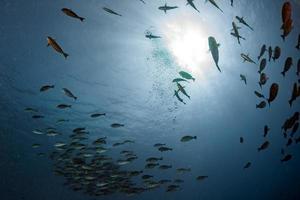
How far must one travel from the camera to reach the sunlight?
1480 centimetres

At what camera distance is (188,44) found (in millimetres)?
16156

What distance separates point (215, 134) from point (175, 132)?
23.8ft

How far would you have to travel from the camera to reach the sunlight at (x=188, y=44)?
48.6 ft

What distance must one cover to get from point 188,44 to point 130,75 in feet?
16.1

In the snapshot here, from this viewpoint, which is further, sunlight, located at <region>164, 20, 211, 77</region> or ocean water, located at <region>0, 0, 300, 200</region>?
sunlight, located at <region>164, 20, 211, 77</region>

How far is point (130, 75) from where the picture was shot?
62.5 feet

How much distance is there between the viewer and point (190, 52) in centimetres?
1680

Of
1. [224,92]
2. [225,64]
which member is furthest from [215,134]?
[225,64]

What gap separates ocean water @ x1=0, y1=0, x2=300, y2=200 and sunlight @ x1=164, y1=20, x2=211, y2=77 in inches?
2.4

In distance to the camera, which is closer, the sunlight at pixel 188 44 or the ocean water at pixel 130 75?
the ocean water at pixel 130 75

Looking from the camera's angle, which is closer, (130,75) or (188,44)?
(188,44)

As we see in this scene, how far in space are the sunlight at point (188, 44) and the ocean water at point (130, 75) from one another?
60mm

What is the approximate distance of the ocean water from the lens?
13797 mm

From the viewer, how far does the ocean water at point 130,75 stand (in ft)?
45.3
